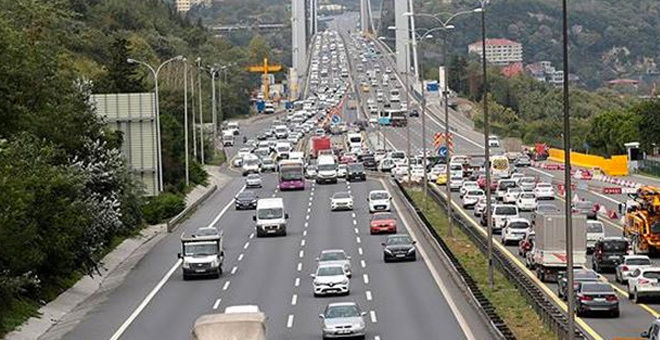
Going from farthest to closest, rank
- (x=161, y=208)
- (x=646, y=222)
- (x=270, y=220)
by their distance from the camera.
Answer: (x=161, y=208) → (x=270, y=220) → (x=646, y=222)

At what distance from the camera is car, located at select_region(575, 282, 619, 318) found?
45.4m

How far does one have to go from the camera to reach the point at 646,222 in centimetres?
6125

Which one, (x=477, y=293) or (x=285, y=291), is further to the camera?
(x=285, y=291)

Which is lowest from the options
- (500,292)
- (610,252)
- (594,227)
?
(500,292)

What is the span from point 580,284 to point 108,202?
30140mm

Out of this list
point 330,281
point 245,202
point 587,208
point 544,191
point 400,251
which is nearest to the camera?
point 330,281

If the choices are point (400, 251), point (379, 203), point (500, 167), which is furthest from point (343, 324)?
point (500, 167)

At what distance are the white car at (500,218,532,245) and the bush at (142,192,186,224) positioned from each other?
22.6m

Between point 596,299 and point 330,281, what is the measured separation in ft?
37.8

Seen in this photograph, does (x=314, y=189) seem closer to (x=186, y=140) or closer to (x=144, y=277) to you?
(x=186, y=140)

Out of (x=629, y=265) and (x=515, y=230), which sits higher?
(x=629, y=265)

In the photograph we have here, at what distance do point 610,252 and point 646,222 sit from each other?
180 inches

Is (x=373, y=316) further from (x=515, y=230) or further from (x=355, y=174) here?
(x=355, y=174)

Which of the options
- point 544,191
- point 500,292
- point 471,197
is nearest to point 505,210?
point 471,197
